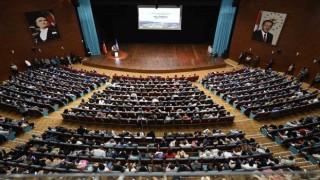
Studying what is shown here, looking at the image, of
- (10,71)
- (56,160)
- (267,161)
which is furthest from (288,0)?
(10,71)

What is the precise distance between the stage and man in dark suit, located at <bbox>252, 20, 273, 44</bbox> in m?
3.55

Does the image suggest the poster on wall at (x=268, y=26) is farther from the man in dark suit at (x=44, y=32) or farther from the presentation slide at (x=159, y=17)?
the man in dark suit at (x=44, y=32)

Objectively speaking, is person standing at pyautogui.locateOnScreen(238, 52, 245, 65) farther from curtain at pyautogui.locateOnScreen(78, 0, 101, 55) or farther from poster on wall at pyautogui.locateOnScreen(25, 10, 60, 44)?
poster on wall at pyautogui.locateOnScreen(25, 10, 60, 44)

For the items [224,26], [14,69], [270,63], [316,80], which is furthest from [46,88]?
[316,80]

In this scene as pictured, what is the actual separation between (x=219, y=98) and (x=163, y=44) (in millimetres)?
12718

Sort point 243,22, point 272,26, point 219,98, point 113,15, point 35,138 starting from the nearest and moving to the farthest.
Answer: point 35,138, point 219,98, point 272,26, point 243,22, point 113,15

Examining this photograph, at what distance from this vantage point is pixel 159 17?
22.0 meters

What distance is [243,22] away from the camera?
782 inches

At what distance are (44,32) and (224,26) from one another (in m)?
16.2

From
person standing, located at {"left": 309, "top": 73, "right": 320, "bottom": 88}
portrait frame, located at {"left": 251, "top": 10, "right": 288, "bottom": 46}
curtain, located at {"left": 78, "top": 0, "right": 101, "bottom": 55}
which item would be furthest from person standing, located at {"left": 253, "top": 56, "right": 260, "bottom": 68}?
curtain, located at {"left": 78, "top": 0, "right": 101, "bottom": 55}

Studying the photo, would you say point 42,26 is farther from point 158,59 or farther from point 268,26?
point 268,26

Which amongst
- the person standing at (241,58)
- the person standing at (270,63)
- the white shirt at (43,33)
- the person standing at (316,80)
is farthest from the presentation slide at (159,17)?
the person standing at (316,80)

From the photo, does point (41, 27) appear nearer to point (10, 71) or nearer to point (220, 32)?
point (10, 71)

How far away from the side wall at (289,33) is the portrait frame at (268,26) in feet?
0.89
